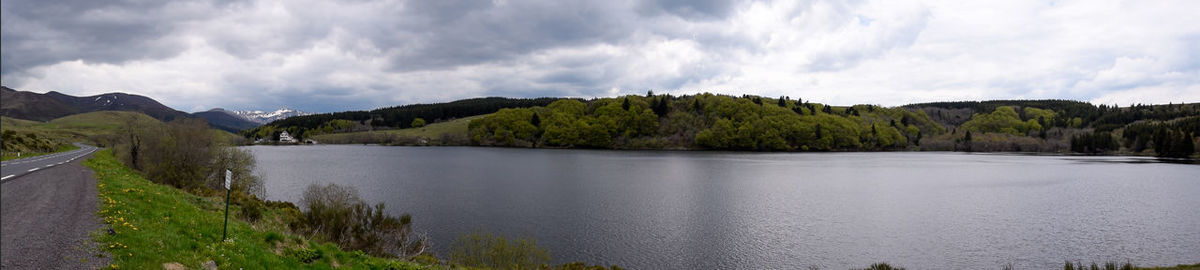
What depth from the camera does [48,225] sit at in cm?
1041

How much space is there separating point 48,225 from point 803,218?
3028 cm

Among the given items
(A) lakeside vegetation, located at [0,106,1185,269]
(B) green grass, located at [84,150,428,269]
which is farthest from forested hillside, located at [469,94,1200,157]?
(B) green grass, located at [84,150,428,269]

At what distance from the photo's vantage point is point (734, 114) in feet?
501

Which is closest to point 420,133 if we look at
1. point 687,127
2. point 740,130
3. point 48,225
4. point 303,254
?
point 687,127

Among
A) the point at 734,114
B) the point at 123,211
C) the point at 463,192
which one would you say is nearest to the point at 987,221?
the point at 463,192

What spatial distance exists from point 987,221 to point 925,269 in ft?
44.6

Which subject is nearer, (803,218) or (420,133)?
(803,218)

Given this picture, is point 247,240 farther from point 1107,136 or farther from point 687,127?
point 1107,136

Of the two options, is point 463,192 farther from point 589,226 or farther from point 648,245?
point 648,245

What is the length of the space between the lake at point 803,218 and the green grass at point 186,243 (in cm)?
789

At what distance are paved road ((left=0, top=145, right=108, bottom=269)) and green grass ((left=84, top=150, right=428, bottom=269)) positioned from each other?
0.93 ft

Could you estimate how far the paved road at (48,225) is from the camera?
8031 mm

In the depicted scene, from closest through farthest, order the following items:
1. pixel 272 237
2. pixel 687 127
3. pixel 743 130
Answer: pixel 272 237 → pixel 743 130 → pixel 687 127

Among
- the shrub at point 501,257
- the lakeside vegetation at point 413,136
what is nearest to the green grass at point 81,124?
the lakeside vegetation at point 413,136
